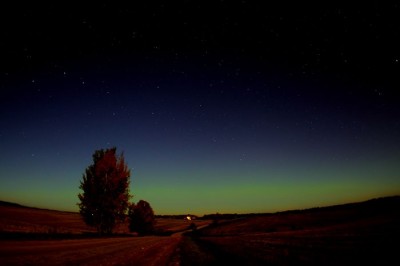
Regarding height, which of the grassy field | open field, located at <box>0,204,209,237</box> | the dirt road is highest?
open field, located at <box>0,204,209,237</box>

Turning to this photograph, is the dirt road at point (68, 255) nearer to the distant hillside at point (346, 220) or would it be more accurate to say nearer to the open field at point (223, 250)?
the open field at point (223, 250)

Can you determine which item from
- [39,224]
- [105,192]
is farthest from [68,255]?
[39,224]

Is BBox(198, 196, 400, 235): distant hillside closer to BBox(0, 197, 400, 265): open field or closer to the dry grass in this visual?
BBox(0, 197, 400, 265): open field

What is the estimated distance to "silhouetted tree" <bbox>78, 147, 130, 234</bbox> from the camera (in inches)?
1328

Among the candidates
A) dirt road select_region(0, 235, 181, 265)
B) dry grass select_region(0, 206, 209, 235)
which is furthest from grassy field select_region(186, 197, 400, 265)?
dry grass select_region(0, 206, 209, 235)

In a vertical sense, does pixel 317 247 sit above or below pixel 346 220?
below

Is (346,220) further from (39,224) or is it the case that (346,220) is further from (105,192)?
(39,224)

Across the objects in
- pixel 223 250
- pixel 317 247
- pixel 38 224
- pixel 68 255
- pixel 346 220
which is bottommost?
pixel 223 250

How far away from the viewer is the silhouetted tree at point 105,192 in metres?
33.7

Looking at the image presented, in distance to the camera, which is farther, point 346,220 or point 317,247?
point 346,220

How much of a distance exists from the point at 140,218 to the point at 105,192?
105ft

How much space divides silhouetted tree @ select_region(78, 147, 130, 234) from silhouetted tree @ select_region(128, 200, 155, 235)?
95.5 feet

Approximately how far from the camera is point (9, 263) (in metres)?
10.0

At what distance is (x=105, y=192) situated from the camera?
34.1 metres
